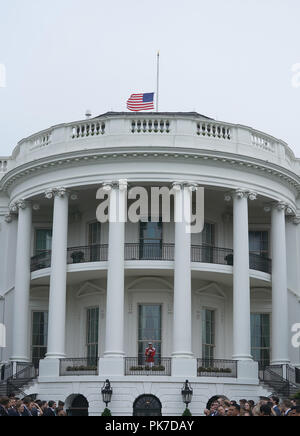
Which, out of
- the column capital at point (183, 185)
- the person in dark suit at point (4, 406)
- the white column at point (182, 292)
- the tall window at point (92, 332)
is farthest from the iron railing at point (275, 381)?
the person in dark suit at point (4, 406)

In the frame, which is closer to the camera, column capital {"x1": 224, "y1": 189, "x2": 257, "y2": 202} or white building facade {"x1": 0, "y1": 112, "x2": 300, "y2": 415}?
white building facade {"x1": 0, "y1": 112, "x2": 300, "y2": 415}

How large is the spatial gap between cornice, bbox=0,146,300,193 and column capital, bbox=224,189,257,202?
3.27 ft

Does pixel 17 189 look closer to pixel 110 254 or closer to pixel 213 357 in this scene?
pixel 110 254

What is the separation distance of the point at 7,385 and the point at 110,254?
6459mm

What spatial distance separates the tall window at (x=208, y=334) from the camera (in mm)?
34750

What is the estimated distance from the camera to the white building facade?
31047mm

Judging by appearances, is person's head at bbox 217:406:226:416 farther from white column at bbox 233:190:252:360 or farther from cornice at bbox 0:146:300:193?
cornice at bbox 0:146:300:193

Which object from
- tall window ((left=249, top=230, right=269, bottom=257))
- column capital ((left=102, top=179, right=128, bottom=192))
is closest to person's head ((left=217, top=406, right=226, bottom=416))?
column capital ((left=102, top=179, right=128, bottom=192))

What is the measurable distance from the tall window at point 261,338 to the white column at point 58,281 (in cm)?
901

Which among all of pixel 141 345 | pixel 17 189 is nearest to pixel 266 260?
pixel 141 345

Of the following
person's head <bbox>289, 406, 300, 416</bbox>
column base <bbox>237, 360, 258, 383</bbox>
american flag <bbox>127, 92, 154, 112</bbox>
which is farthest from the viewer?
american flag <bbox>127, 92, 154, 112</bbox>

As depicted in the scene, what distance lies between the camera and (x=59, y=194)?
33.2m
